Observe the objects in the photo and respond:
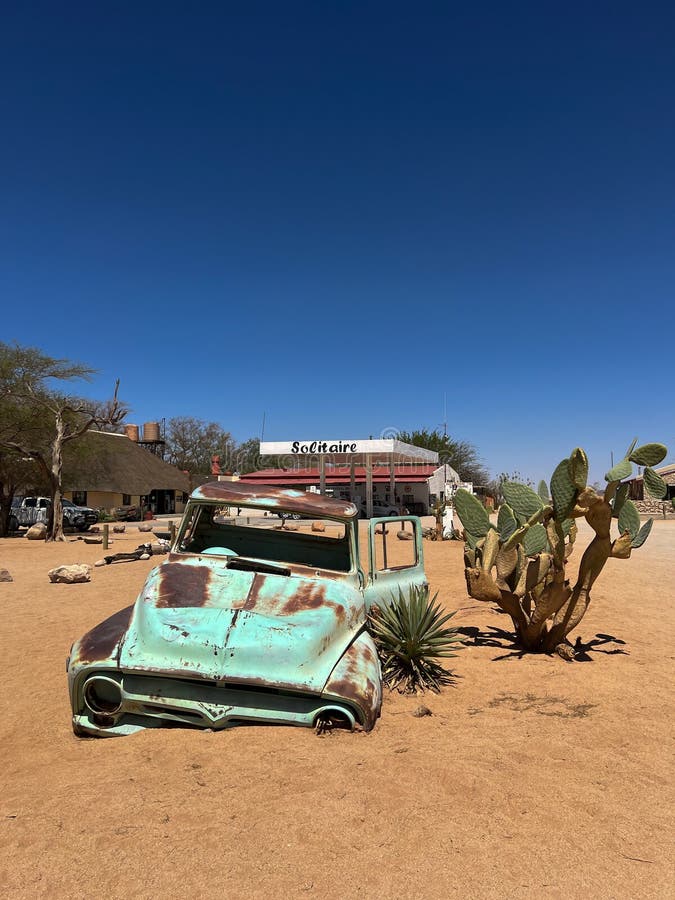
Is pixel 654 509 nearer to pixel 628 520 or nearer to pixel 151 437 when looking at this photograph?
pixel 628 520

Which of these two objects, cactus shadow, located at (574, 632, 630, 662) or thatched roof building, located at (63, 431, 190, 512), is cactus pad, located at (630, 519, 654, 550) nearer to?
cactus shadow, located at (574, 632, 630, 662)

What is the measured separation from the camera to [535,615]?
604cm

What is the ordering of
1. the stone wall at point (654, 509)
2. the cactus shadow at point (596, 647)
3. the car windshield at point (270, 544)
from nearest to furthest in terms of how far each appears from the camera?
1. the car windshield at point (270, 544)
2. the cactus shadow at point (596, 647)
3. the stone wall at point (654, 509)

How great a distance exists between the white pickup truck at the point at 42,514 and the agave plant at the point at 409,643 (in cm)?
2547

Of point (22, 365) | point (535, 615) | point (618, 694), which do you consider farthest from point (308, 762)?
point (22, 365)

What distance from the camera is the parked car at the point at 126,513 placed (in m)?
36.5

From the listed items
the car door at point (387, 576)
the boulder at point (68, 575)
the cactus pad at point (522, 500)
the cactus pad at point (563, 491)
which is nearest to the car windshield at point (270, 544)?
the car door at point (387, 576)

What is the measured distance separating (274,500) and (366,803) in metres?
2.39

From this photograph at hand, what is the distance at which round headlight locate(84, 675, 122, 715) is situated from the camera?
11.6ft

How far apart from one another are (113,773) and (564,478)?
181 inches

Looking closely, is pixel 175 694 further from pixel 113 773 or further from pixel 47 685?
pixel 47 685

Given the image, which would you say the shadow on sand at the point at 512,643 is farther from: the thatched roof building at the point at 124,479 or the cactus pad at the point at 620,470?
the thatched roof building at the point at 124,479

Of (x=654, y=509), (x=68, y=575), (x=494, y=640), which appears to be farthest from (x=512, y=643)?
(x=654, y=509)

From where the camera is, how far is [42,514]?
1112 inches
